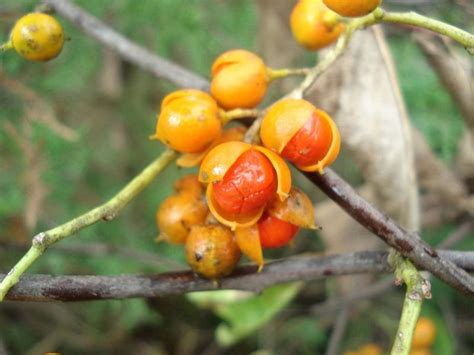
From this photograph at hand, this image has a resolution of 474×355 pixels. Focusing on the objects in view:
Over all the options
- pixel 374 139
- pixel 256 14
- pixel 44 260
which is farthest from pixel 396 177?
pixel 44 260

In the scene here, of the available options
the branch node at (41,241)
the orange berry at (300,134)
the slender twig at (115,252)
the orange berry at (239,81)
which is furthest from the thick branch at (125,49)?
the slender twig at (115,252)

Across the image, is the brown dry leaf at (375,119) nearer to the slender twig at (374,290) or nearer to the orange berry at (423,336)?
the slender twig at (374,290)

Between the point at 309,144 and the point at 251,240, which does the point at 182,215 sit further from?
the point at 309,144

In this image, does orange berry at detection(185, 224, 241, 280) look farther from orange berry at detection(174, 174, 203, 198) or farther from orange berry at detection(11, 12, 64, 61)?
orange berry at detection(11, 12, 64, 61)

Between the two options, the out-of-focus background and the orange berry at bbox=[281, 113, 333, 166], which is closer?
the orange berry at bbox=[281, 113, 333, 166]

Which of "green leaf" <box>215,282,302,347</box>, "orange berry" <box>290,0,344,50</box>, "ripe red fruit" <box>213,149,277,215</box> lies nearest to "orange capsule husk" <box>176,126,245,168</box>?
"ripe red fruit" <box>213,149,277,215</box>

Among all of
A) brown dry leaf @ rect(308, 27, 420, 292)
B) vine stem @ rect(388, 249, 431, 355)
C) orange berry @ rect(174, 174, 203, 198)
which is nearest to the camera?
vine stem @ rect(388, 249, 431, 355)
